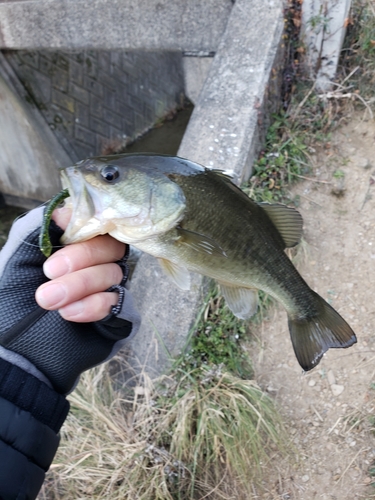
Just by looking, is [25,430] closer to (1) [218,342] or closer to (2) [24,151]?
(1) [218,342]

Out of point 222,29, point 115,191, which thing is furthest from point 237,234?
point 222,29

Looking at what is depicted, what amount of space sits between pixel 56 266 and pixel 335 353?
95.2 inches

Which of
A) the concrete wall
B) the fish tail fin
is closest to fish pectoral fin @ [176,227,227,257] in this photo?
the fish tail fin

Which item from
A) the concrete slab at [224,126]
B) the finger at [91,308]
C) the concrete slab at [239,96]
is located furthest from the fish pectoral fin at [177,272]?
the concrete slab at [239,96]

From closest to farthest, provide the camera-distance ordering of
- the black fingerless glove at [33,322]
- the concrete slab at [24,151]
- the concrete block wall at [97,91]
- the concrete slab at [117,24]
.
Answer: the black fingerless glove at [33,322] → the concrete slab at [117,24] → the concrete slab at [24,151] → the concrete block wall at [97,91]

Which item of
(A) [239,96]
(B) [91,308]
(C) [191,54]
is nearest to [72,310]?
(B) [91,308]

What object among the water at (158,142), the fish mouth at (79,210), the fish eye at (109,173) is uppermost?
the fish eye at (109,173)

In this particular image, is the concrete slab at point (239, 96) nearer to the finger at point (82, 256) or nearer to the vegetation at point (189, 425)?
the vegetation at point (189, 425)

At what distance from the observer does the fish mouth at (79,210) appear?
1.53 metres

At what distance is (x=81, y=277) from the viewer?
1.63 meters

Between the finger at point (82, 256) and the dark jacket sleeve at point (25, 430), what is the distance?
1.70 feet

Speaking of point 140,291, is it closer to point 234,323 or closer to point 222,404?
point 234,323

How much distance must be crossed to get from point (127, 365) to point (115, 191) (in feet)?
7.58

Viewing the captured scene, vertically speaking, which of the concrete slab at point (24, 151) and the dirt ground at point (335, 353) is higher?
the dirt ground at point (335, 353)
